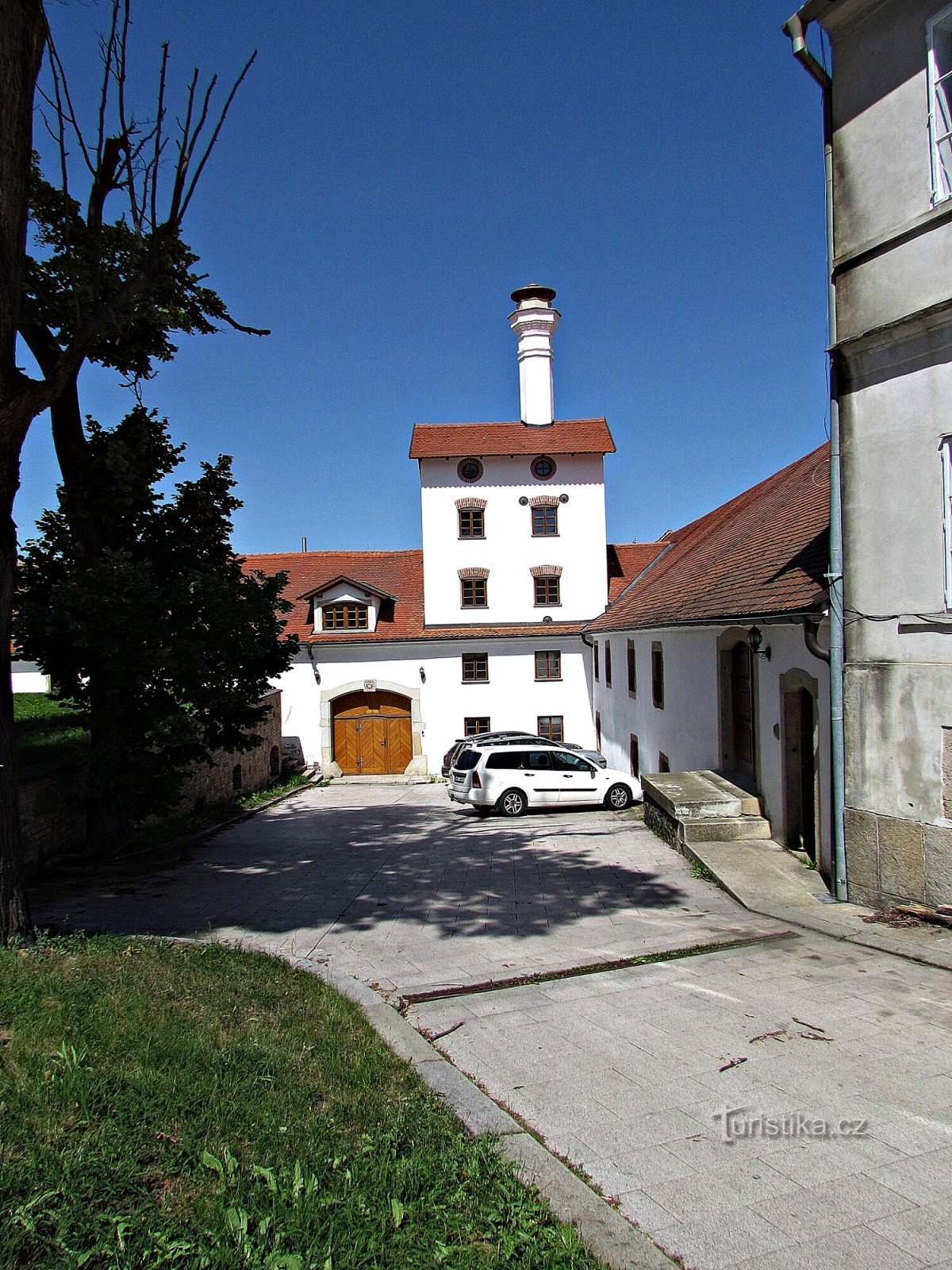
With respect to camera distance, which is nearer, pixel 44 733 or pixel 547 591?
pixel 44 733

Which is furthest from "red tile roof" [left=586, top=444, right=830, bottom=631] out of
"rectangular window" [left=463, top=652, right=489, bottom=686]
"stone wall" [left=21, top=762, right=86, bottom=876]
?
"stone wall" [left=21, top=762, right=86, bottom=876]

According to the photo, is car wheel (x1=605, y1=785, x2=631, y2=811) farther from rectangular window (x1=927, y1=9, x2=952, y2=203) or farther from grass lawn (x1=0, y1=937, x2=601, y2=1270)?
grass lawn (x1=0, y1=937, x2=601, y2=1270)

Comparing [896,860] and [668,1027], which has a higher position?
[896,860]

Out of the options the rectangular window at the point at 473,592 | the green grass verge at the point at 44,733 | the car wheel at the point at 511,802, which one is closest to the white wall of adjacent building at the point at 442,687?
the rectangular window at the point at 473,592

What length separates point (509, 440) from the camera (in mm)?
31969

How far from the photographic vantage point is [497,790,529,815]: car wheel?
19.3 metres

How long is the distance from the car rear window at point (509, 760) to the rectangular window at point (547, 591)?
13.0 m

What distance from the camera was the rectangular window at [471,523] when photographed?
1251 inches

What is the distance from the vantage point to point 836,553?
898 cm

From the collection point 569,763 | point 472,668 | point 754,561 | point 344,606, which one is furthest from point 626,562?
point 754,561

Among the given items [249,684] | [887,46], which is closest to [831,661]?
[887,46]

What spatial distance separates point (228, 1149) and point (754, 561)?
12.7 meters

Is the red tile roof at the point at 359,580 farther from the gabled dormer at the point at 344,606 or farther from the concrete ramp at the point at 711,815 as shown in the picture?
the concrete ramp at the point at 711,815

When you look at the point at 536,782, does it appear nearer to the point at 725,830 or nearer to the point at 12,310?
the point at 725,830
